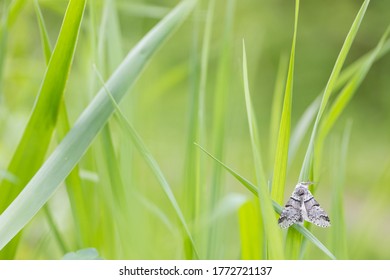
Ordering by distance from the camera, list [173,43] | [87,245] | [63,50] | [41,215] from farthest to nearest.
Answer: [173,43], [41,215], [87,245], [63,50]

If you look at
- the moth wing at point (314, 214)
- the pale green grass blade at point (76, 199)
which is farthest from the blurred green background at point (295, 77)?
the moth wing at point (314, 214)

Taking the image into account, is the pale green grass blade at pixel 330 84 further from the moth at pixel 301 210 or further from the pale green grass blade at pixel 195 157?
the pale green grass blade at pixel 195 157

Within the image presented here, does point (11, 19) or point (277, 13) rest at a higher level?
point (277, 13)

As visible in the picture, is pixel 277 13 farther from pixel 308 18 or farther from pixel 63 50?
pixel 63 50

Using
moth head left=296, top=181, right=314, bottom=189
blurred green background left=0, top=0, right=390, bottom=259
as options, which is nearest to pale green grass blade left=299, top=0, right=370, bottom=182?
moth head left=296, top=181, right=314, bottom=189

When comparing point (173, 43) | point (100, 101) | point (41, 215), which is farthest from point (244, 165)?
point (173, 43)

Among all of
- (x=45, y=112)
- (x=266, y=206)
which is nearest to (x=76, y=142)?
(x=45, y=112)
